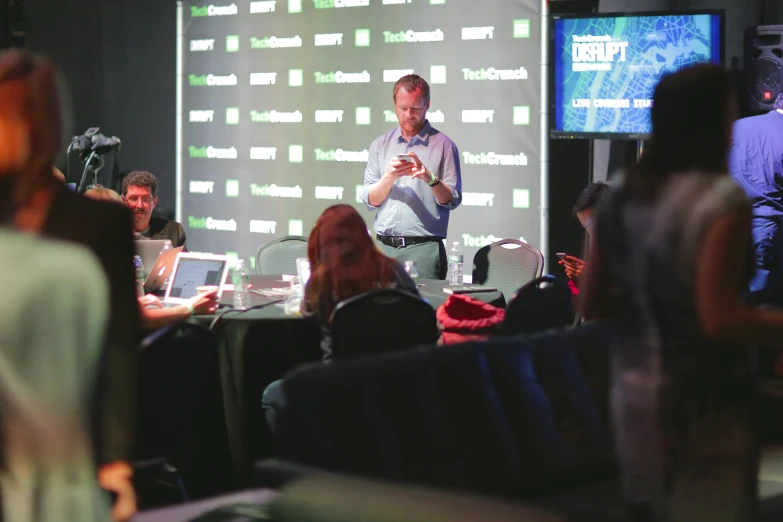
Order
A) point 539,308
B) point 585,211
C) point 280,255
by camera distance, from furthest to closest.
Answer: point 280,255, point 585,211, point 539,308

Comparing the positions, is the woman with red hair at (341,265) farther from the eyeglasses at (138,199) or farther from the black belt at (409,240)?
the black belt at (409,240)

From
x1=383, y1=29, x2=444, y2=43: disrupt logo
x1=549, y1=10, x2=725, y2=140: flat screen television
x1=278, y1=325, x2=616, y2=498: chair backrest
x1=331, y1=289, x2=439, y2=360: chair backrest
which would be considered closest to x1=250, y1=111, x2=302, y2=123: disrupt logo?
x1=383, y1=29, x2=444, y2=43: disrupt logo

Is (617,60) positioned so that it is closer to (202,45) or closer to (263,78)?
(263,78)

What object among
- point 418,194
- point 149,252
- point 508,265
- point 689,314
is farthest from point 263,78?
point 689,314

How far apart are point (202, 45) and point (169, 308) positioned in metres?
4.76

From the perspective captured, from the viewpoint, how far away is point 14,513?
163 cm

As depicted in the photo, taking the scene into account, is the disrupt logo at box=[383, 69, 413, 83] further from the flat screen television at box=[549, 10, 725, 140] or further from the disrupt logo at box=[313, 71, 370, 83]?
the flat screen television at box=[549, 10, 725, 140]

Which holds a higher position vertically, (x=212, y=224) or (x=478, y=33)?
(x=478, y=33)

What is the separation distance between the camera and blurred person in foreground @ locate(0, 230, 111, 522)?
63.5 inches

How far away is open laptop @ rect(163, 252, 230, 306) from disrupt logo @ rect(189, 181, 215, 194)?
3.92m

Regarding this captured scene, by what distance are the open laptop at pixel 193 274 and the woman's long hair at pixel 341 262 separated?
672mm

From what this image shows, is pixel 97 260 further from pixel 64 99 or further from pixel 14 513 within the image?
pixel 14 513

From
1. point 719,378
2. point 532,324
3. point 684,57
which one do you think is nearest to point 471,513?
point 719,378

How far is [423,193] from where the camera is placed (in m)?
5.77
